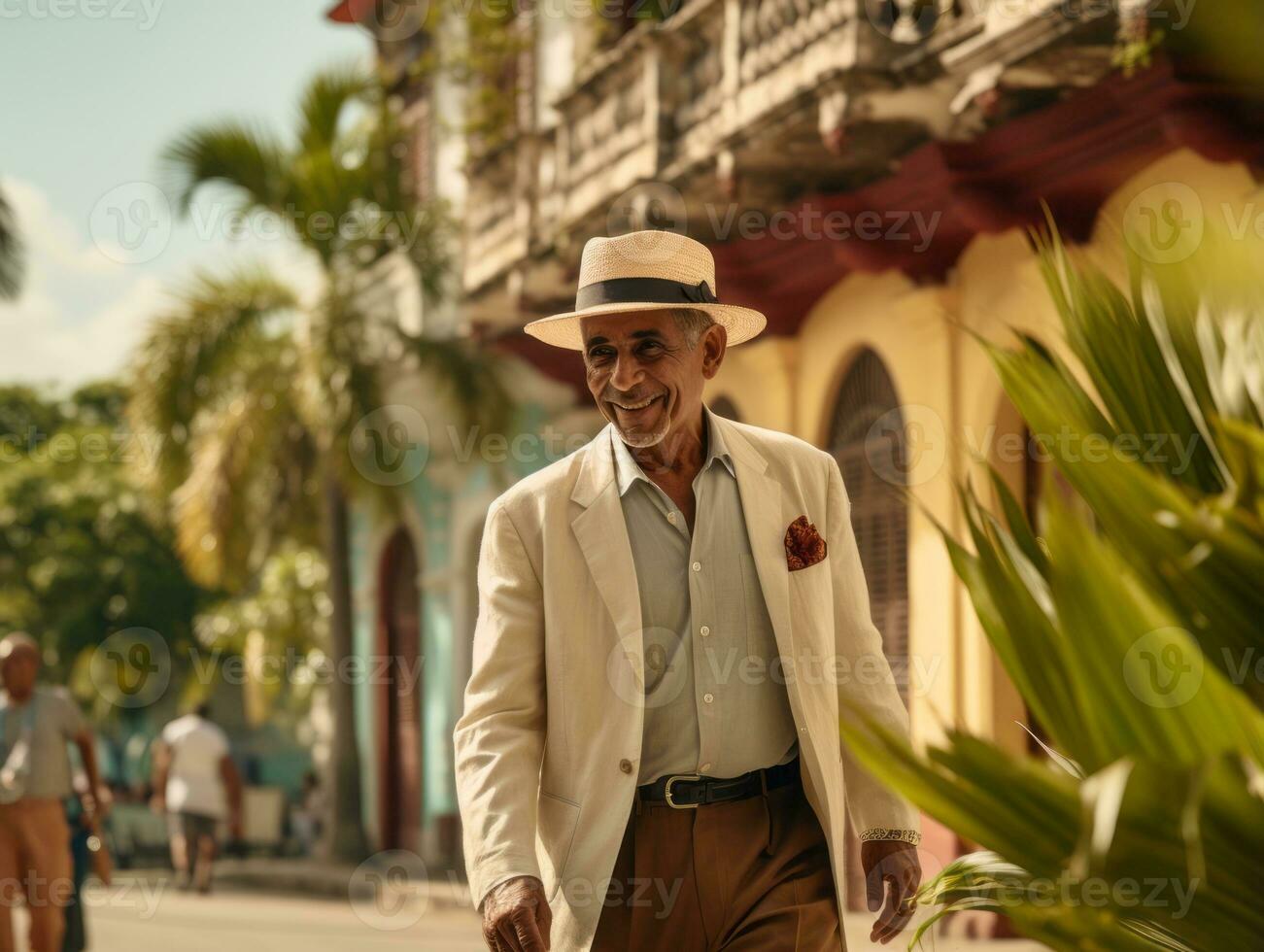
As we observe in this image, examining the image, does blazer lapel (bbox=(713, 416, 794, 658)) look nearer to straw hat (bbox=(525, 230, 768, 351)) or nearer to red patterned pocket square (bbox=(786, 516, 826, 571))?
red patterned pocket square (bbox=(786, 516, 826, 571))

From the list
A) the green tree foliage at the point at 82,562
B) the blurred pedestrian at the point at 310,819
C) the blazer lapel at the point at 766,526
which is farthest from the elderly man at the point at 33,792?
the green tree foliage at the point at 82,562

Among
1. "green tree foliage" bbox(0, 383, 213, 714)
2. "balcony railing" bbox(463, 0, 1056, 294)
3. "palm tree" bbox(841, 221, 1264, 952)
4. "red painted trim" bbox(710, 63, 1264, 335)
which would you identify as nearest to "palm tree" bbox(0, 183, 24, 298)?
"balcony railing" bbox(463, 0, 1056, 294)

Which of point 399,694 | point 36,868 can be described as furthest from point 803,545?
point 399,694

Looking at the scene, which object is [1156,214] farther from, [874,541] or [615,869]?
[615,869]

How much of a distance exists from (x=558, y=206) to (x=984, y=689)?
5.92 metres

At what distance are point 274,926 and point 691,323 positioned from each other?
40.0 feet

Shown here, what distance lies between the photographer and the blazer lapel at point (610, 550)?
407cm

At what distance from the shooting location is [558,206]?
16328 millimetres

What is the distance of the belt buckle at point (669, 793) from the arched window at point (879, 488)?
9547 millimetres

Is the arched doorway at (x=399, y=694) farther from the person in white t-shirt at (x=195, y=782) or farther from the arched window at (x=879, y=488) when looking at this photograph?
the arched window at (x=879, y=488)

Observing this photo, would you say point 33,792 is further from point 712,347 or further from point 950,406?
point 712,347

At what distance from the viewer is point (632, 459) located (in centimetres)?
436

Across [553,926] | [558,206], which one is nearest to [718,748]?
[553,926]

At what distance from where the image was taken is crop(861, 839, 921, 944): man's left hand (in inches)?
160
